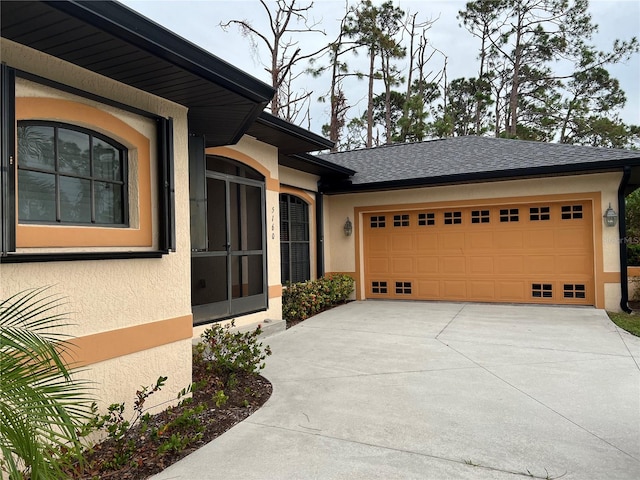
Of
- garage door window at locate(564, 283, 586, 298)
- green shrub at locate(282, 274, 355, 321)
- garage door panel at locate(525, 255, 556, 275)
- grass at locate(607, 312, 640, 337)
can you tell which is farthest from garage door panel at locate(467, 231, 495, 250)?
green shrub at locate(282, 274, 355, 321)

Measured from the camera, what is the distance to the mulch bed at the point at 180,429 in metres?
2.72

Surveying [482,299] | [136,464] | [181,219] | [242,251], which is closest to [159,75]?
[181,219]

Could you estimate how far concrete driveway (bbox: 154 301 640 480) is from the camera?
2.80 meters

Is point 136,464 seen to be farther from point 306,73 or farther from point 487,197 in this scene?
point 306,73

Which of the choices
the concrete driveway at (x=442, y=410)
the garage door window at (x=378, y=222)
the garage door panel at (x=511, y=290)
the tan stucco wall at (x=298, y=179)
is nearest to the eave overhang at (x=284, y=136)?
the tan stucco wall at (x=298, y=179)

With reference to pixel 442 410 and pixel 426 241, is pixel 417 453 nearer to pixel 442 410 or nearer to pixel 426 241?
pixel 442 410

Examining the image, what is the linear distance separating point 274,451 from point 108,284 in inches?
70.7

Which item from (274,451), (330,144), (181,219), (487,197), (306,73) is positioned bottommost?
(274,451)

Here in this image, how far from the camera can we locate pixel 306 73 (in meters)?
19.1

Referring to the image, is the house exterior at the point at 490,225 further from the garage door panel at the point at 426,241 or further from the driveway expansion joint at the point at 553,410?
the driveway expansion joint at the point at 553,410

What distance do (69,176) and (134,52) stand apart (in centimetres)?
109

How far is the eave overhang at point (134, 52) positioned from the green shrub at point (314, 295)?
15.3 ft

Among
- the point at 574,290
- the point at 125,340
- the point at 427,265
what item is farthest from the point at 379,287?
the point at 125,340

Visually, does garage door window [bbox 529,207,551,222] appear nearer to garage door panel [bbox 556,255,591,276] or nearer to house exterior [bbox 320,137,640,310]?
house exterior [bbox 320,137,640,310]
